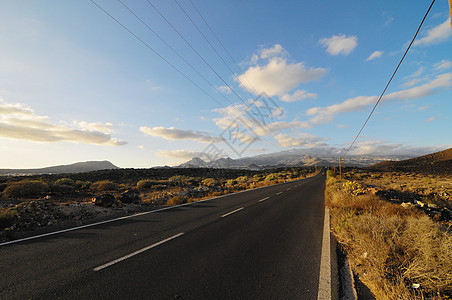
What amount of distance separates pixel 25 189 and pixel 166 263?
20.4 meters

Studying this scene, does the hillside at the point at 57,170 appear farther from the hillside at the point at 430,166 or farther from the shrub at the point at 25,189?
the hillside at the point at 430,166

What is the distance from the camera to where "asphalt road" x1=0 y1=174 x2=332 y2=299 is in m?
3.10

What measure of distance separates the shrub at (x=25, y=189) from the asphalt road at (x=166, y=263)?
620 inches

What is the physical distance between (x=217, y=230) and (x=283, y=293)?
140 inches

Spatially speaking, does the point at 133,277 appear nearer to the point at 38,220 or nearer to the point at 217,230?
the point at 217,230

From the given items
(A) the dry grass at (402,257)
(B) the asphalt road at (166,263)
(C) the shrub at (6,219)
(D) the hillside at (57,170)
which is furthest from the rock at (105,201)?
(D) the hillside at (57,170)

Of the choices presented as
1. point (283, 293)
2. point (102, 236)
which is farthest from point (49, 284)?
point (283, 293)

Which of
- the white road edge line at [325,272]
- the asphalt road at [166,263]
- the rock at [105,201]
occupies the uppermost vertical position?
the rock at [105,201]

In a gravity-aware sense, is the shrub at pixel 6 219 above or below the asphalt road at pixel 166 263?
above

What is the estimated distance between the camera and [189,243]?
5191 millimetres

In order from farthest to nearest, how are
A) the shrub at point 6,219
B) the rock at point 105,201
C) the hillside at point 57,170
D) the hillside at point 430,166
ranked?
the hillside at point 57,170 → the hillside at point 430,166 → the rock at point 105,201 → the shrub at point 6,219

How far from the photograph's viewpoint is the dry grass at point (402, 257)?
9.71 feet

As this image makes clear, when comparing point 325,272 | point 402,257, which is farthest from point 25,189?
point 402,257

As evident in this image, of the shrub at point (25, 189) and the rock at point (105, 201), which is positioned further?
the shrub at point (25, 189)
